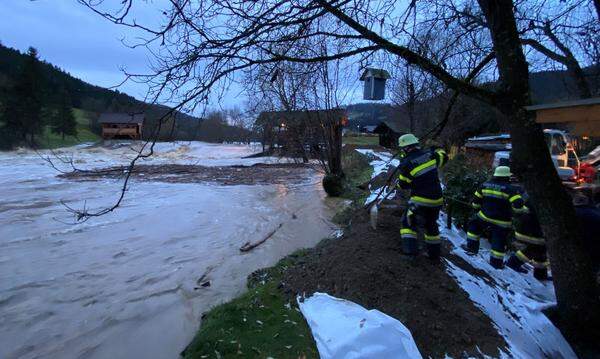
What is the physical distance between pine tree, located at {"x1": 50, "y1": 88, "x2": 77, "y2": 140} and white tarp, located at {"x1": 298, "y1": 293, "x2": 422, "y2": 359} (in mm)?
56316

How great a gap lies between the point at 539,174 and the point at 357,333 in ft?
8.78

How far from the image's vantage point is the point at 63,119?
54.9 meters

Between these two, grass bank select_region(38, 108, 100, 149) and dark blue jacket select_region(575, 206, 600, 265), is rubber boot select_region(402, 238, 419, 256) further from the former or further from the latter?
grass bank select_region(38, 108, 100, 149)

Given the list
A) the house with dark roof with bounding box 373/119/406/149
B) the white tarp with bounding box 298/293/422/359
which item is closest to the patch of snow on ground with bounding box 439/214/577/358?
the white tarp with bounding box 298/293/422/359

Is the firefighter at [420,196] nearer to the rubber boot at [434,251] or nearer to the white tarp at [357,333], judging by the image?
the rubber boot at [434,251]

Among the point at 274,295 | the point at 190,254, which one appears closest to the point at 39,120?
the point at 190,254

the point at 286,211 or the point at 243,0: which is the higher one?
the point at 243,0

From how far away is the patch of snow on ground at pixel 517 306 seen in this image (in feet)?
16.8

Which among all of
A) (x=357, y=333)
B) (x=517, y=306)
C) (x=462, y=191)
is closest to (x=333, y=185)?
(x=462, y=191)

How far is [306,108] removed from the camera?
69.9 ft

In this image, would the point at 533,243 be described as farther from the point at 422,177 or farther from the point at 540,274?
the point at 422,177

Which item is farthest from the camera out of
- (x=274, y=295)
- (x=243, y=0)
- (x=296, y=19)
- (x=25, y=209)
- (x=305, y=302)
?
(x=25, y=209)

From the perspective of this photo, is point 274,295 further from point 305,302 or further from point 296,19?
point 296,19

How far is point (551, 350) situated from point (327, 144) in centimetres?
1721
